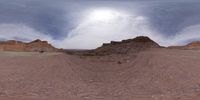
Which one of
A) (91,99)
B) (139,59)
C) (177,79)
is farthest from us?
(139,59)

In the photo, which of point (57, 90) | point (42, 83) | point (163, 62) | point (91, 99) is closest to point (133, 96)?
point (91, 99)

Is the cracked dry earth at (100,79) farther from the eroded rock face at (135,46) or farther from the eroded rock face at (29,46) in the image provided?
the eroded rock face at (29,46)

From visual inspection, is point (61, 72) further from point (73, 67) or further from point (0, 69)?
point (0, 69)

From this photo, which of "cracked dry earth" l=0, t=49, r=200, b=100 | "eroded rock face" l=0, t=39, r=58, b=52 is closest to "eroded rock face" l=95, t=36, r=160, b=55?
"eroded rock face" l=0, t=39, r=58, b=52

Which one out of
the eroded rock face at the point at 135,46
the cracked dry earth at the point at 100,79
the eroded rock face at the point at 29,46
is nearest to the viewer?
the cracked dry earth at the point at 100,79

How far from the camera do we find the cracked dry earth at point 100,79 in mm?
18453

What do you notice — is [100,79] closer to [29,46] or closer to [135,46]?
[135,46]

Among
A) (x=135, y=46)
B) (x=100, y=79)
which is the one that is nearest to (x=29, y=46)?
(x=135, y=46)

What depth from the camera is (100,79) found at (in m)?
22.7

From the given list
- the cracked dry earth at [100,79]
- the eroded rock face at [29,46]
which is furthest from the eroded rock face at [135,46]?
the cracked dry earth at [100,79]

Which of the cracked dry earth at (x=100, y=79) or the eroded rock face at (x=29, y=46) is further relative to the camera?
the eroded rock face at (x=29, y=46)

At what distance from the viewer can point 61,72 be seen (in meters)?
23.1

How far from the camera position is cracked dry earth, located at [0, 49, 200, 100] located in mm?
18453

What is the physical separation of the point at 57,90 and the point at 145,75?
5.82 meters
